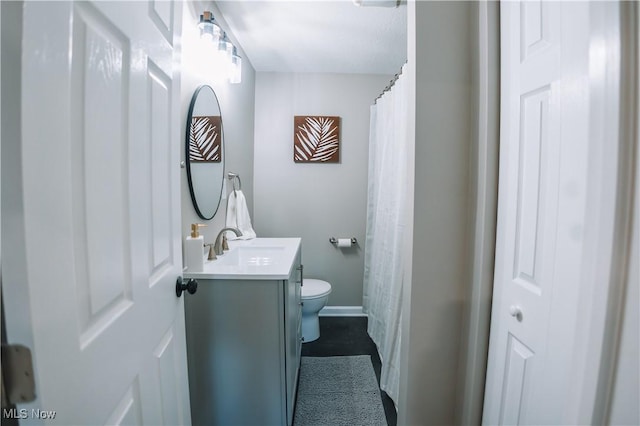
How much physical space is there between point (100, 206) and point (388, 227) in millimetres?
1638

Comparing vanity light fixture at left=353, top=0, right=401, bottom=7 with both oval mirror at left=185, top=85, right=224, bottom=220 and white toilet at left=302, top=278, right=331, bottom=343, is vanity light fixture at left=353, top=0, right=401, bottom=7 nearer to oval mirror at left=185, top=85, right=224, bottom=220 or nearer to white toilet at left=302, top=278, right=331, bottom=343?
oval mirror at left=185, top=85, right=224, bottom=220

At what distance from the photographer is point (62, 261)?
455 mm

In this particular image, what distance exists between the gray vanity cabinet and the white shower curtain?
2.25ft

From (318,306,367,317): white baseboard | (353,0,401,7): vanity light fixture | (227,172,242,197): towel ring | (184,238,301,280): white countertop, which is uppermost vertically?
(353,0,401,7): vanity light fixture

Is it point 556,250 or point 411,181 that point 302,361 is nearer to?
point 411,181

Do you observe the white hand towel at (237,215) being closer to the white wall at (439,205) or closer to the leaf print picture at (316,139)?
the leaf print picture at (316,139)

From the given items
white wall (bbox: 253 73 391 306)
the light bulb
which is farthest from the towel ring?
the light bulb

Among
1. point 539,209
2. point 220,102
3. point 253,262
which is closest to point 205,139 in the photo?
point 220,102

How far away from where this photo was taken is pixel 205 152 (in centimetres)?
158

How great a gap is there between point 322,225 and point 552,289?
2.11 meters

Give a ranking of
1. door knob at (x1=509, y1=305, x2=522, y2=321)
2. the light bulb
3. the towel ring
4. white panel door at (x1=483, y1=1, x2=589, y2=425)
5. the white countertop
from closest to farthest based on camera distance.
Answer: white panel door at (x1=483, y1=1, x2=589, y2=425) < door knob at (x1=509, y1=305, x2=522, y2=321) < the white countertop < the light bulb < the towel ring

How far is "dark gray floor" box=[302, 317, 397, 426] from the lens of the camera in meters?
2.15

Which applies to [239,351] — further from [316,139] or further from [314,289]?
[316,139]

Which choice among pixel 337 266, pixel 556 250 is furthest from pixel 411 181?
pixel 337 266
